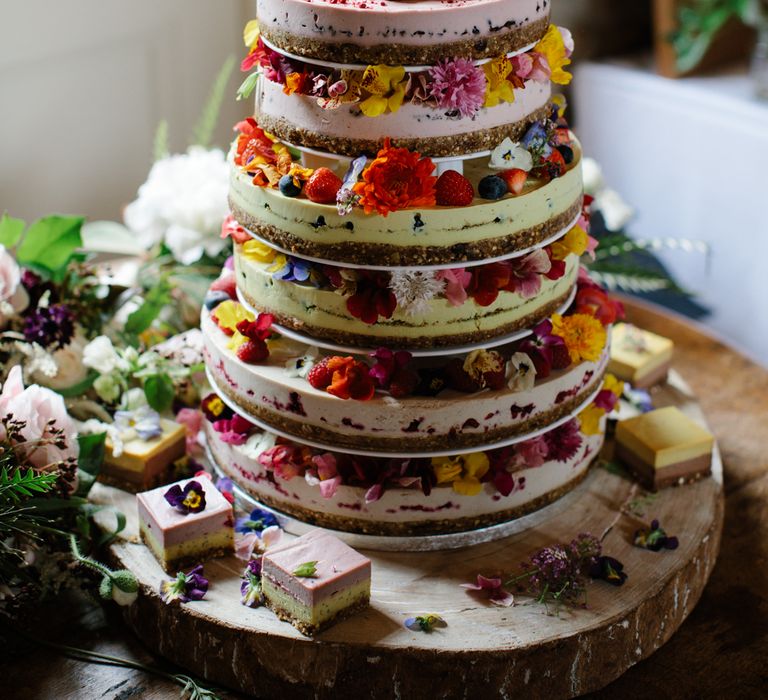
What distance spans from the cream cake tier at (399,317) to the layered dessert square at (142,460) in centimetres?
49

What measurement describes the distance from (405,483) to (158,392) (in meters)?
0.77

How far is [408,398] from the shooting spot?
2.37m

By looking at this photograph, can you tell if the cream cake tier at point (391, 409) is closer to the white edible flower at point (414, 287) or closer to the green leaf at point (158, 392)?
the white edible flower at point (414, 287)

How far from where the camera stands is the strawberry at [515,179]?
2.32 m

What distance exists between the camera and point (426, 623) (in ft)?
7.51

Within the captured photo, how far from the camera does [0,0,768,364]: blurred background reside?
12.0ft

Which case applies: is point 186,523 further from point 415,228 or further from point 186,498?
point 415,228

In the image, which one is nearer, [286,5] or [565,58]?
[286,5]

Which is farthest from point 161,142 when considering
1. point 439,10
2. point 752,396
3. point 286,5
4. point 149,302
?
point 752,396

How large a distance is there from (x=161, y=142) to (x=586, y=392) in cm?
155

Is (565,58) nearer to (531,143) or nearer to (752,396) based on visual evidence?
(531,143)

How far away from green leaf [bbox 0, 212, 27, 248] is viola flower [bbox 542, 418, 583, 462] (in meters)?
1.43

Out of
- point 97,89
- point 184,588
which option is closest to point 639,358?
point 184,588

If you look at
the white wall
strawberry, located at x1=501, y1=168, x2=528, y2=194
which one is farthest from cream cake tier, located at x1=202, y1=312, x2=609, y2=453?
the white wall
